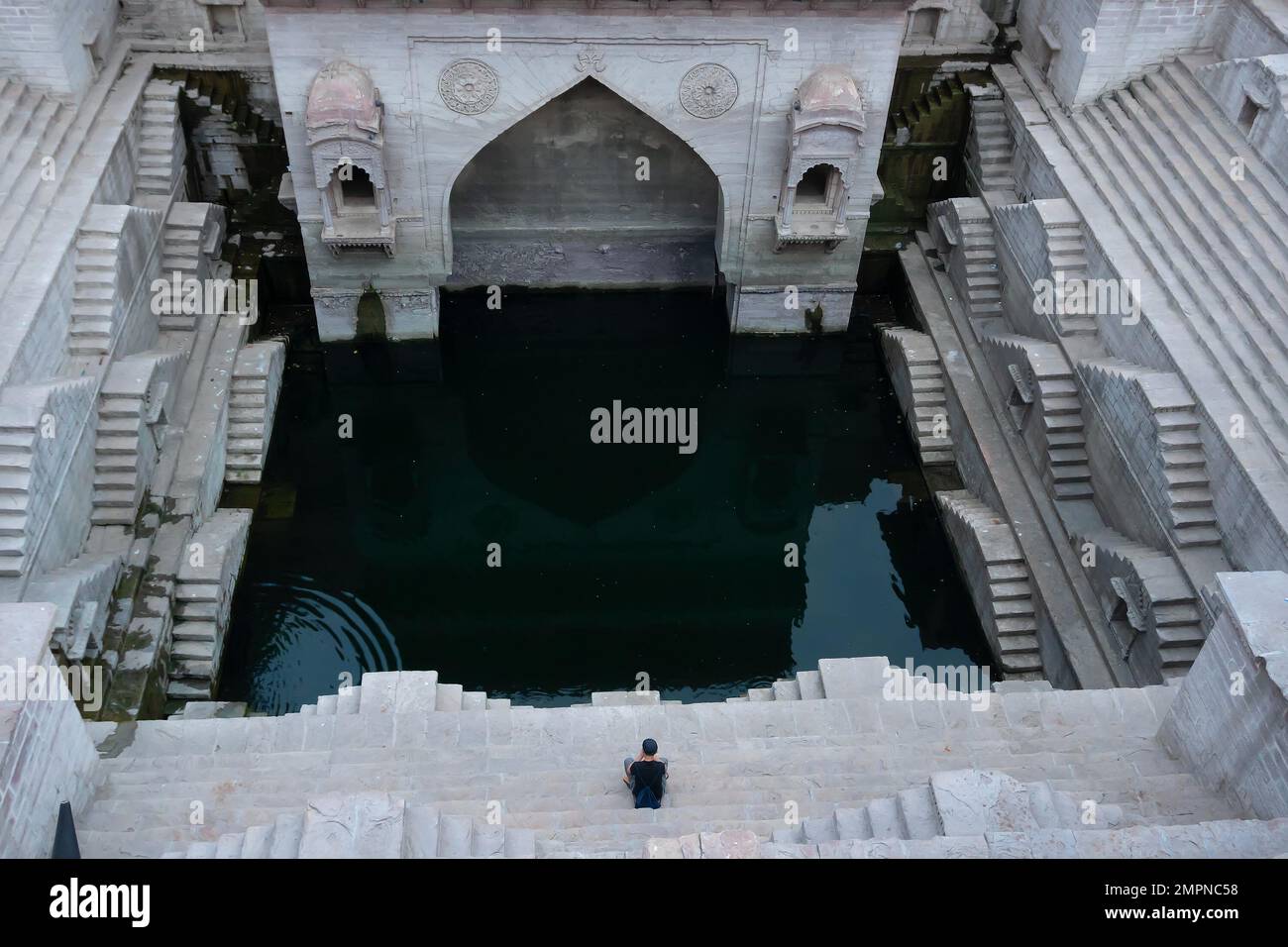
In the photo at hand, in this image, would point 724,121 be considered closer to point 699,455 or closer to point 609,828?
point 699,455

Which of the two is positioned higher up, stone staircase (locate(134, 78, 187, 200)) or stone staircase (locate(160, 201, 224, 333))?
stone staircase (locate(134, 78, 187, 200))

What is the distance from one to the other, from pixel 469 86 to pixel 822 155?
5001mm

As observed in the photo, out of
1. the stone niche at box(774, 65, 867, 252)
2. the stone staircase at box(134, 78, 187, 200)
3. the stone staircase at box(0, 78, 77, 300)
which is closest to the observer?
the stone staircase at box(0, 78, 77, 300)

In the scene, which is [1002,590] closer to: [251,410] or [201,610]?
[201,610]

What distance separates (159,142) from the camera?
17.6 m

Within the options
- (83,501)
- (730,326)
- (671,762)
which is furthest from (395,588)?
(730,326)

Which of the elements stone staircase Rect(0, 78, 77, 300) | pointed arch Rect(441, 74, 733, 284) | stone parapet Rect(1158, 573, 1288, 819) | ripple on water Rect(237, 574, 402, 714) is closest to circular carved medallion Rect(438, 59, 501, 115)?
pointed arch Rect(441, 74, 733, 284)

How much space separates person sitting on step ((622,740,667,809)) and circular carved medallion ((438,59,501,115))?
9978mm

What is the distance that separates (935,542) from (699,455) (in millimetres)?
3701

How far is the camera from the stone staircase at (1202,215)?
13.5 meters

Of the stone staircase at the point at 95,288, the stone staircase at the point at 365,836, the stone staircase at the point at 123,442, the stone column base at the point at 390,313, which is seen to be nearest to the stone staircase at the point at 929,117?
the stone column base at the point at 390,313

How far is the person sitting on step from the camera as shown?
9680 mm

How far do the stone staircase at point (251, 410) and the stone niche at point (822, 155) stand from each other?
25.8ft

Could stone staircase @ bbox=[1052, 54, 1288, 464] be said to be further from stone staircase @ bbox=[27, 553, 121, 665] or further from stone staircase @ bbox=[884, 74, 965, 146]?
stone staircase @ bbox=[27, 553, 121, 665]
